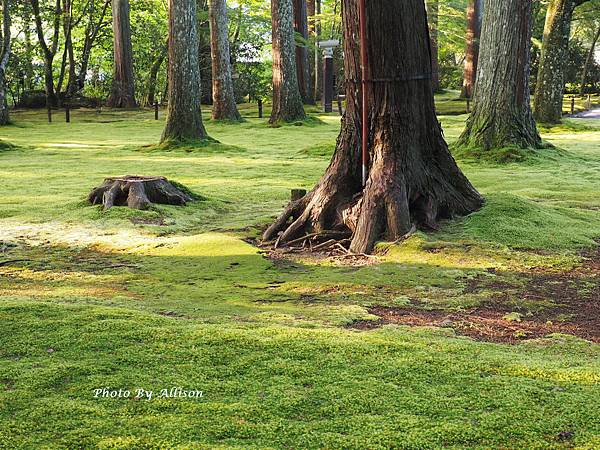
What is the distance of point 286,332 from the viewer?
370cm

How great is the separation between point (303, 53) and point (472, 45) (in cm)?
631

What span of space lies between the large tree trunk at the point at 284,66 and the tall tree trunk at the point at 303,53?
451 cm

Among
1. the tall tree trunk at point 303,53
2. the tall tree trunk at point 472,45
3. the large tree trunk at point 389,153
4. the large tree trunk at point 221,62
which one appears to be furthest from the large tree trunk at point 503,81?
the tall tree trunk at point 472,45

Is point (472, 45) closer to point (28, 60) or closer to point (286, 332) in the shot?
point (28, 60)

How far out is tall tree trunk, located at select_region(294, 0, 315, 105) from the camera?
2695 cm

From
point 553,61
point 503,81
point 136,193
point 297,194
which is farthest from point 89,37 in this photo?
point 297,194

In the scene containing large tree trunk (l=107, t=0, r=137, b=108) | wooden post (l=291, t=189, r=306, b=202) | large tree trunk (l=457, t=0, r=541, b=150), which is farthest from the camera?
large tree trunk (l=107, t=0, r=137, b=108)

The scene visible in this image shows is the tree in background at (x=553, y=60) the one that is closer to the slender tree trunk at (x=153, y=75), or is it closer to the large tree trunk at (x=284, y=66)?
the large tree trunk at (x=284, y=66)

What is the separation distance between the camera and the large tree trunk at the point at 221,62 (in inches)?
829

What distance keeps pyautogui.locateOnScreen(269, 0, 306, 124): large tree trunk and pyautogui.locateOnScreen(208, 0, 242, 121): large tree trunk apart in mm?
1542

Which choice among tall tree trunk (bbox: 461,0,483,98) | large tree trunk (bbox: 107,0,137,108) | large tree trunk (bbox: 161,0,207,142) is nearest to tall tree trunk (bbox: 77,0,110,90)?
large tree trunk (bbox: 107,0,137,108)

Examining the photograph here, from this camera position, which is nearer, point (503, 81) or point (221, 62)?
point (503, 81)

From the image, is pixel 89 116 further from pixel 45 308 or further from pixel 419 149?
pixel 45 308

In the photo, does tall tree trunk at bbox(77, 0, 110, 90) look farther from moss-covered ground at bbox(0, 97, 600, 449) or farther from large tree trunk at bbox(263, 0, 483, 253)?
large tree trunk at bbox(263, 0, 483, 253)
